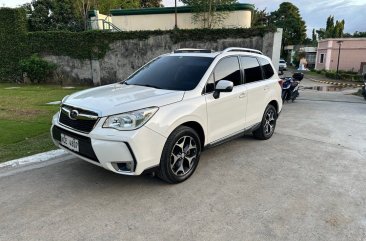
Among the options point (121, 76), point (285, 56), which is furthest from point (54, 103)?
point (285, 56)

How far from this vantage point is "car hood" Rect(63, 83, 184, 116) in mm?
3535

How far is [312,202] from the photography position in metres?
3.63

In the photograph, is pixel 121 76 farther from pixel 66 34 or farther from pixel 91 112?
pixel 91 112

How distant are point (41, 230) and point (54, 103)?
7180 millimetres

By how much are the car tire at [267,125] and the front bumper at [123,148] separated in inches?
112

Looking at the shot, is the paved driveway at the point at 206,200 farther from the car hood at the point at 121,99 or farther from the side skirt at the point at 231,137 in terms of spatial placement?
the car hood at the point at 121,99

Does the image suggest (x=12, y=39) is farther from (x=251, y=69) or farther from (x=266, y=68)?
(x=251, y=69)

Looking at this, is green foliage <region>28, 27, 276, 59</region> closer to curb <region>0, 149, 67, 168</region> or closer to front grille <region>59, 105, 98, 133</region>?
curb <region>0, 149, 67, 168</region>

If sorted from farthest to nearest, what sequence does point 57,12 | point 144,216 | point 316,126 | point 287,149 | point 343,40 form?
point 343,40, point 57,12, point 316,126, point 287,149, point 144,216

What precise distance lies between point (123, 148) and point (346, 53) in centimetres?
4708

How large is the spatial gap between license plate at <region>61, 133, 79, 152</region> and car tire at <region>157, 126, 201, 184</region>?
3.39ft

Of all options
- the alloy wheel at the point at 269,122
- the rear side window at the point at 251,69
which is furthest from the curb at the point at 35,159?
the alloy wheel at the point at 269,122

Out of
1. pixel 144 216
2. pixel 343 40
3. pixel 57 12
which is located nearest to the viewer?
pixel 144 216

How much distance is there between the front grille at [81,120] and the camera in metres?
3.55
